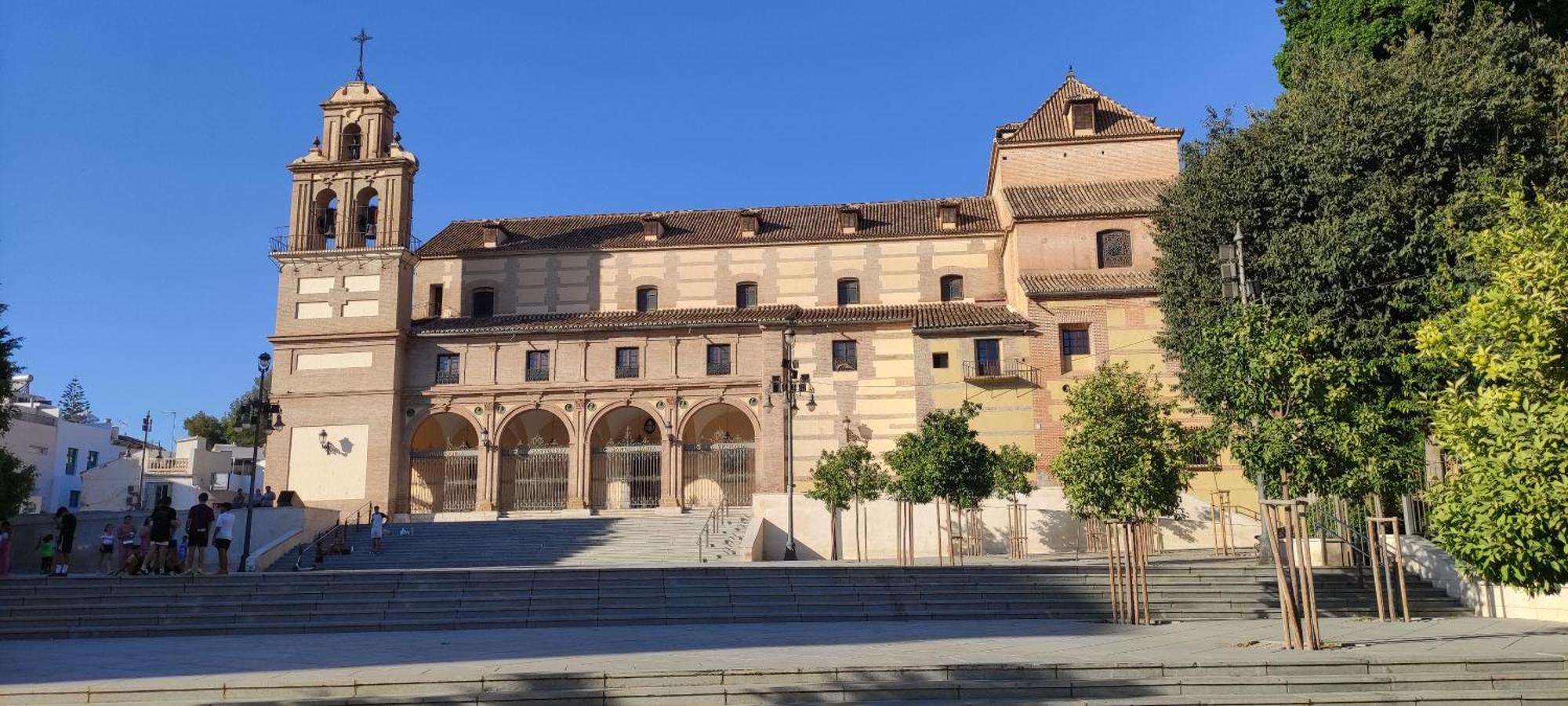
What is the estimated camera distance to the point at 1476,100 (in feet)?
71.0

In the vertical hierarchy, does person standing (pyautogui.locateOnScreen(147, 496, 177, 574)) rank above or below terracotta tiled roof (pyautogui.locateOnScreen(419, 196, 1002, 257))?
below

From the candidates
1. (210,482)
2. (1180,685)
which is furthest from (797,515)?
(210,482)

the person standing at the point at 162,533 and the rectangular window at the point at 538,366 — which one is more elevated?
the rectangular window at the point at 538,366

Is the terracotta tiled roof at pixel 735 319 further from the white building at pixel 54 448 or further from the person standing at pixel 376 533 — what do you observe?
the white building at pixel 54 448

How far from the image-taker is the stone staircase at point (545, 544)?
29328mm

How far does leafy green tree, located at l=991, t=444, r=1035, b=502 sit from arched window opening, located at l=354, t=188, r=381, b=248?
23.4 metres

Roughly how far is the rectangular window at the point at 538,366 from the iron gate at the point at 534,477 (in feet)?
7.83

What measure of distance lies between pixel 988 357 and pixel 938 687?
2605 centimetres

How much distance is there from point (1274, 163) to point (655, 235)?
23.7 m

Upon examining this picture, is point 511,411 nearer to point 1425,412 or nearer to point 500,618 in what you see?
point 500,618

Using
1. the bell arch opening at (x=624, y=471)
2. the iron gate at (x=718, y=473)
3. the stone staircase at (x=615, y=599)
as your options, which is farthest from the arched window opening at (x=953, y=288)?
the stone staircase at (x=615, y=599)

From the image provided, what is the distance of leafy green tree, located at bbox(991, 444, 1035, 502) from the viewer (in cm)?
2980

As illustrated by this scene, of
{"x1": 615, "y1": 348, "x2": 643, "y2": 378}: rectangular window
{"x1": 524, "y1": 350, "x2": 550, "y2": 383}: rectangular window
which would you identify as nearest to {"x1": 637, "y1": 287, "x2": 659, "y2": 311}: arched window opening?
{"x1": 615, "y1": 348, "x2": 643, "y2": 378}: rectangular window

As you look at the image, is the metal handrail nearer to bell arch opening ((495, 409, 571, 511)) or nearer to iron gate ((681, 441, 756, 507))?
bell arch opening ((495, 409, 571, 511))
